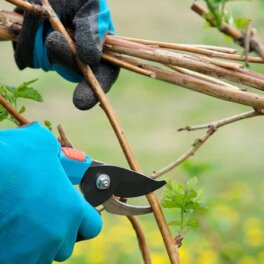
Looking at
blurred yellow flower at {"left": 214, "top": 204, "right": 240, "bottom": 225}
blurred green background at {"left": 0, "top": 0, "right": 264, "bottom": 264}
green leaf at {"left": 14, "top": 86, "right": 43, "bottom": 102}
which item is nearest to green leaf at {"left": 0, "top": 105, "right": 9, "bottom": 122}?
green leaf at {"left": 14, "top": 86, "right": 43, "bottom": 102}

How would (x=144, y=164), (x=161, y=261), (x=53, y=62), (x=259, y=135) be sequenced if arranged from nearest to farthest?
(x=53, y=62), (x=161, y=261), (x=144, y=164), (x=259, y=135)

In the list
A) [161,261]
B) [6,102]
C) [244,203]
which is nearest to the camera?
[6,102]

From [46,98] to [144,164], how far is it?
3.96ft

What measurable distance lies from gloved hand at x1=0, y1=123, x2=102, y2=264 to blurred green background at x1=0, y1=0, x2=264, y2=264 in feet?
3.80

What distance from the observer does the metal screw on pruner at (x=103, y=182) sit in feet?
4.72

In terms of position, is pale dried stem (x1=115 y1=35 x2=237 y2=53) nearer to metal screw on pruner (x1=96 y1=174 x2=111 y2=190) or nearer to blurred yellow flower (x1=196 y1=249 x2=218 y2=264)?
metal screw on pruner (x1=96 y1=174 x2=111 y2=190)

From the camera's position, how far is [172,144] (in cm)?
493

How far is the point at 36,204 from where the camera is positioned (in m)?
1.29

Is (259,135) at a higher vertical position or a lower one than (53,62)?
lower

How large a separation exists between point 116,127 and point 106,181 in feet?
0.32

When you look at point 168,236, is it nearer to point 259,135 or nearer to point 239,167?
point 239,167

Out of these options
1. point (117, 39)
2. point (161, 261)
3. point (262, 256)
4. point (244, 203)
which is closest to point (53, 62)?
point (117, 39)

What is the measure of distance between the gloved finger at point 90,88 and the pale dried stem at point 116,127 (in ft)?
0.06

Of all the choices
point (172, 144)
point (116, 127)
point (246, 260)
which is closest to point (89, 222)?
point (116, 127)
